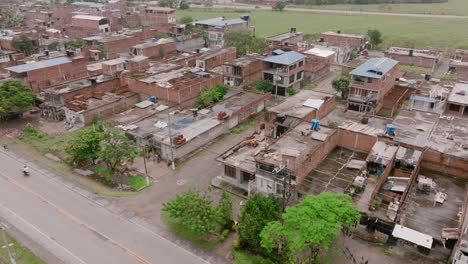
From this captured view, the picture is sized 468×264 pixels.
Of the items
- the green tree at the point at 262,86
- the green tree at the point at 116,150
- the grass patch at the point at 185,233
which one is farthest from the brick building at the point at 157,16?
the grass patch at the point at 185,233

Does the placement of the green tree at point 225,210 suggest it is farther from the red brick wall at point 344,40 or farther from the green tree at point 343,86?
the red brick wall at point 344,40

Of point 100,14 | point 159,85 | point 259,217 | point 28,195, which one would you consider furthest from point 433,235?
point 100,14

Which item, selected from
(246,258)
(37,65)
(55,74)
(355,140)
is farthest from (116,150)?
(55,74)

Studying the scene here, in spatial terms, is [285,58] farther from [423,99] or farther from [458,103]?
[458,103]

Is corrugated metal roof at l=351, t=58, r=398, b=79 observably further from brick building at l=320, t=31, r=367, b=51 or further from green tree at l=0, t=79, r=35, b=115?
green tree at l=0, t=79, r=35, b=115

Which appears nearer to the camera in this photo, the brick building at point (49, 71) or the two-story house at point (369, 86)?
the two-story house at point (369, 86)

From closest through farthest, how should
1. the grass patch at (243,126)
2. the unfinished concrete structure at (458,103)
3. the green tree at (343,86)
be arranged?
the unfinished concrete structure at (458,103)
the grass patch at (243,126)
the green tree at (343,86)
